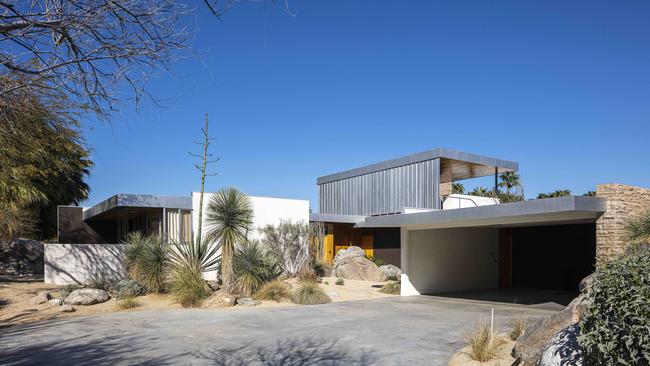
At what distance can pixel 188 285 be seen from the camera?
14750 mm

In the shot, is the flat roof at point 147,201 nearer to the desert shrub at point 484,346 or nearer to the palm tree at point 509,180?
the desert shrub at point 484,346

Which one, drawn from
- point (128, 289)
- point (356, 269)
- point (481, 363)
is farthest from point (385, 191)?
point (481, 363)

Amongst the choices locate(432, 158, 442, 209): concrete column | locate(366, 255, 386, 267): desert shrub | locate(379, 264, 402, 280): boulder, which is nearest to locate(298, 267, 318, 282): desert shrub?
locate(379, 264, 402, 280): boulder

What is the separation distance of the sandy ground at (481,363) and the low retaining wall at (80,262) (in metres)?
13.4

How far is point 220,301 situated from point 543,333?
940 centimetres

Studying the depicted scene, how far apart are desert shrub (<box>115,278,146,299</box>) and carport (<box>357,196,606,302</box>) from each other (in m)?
7.59

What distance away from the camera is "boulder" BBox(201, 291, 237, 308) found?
46.3ft

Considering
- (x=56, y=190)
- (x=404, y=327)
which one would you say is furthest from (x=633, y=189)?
(x=56, y=190)

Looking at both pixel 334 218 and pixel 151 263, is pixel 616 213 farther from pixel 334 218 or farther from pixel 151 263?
pixel 334 218

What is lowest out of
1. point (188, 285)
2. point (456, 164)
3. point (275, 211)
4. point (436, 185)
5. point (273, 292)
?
point (273, 292)

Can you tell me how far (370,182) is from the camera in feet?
84.6

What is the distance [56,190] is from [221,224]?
19292mm

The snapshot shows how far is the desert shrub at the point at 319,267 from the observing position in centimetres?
2158

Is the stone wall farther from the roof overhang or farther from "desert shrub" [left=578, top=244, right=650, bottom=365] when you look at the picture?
the roof overhang
